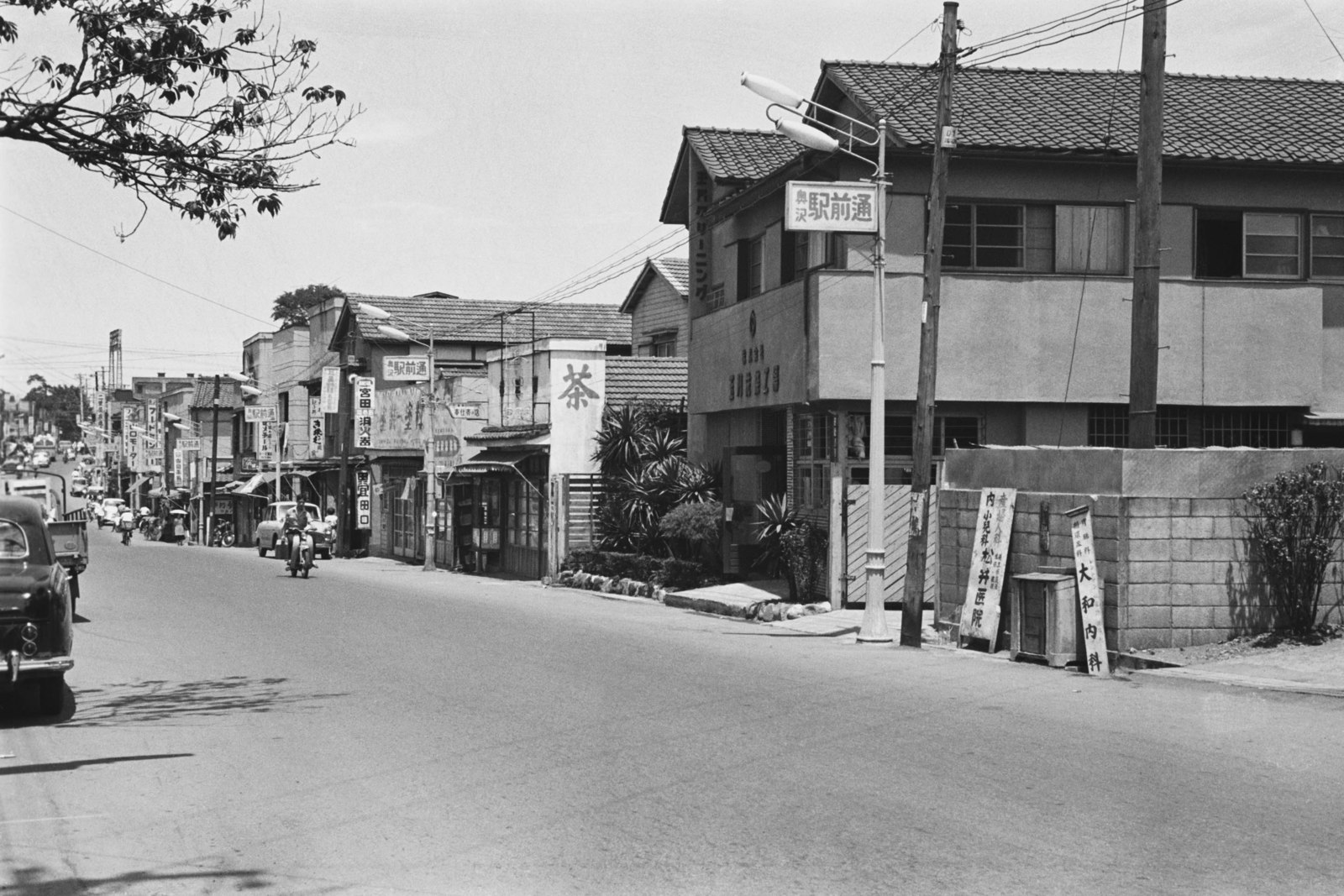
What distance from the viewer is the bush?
16312 mm

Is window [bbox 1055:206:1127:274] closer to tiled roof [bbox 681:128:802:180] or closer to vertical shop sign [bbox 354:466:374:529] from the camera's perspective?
tiled roof [bbox 681:128:802:180]

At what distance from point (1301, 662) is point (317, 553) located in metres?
48.5

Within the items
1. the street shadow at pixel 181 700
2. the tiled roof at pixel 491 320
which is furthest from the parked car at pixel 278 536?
the street shadow at pixel 181 700

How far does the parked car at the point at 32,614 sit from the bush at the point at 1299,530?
12.4 m

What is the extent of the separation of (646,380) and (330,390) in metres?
27.8

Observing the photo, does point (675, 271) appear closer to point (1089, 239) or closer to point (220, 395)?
point (1089, 239)

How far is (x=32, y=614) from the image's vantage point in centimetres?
1235

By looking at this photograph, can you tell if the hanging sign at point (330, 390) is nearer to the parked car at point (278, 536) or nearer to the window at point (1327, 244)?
the parked car at point (278, 536)

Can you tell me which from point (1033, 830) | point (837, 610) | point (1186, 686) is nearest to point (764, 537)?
point (837, 610)

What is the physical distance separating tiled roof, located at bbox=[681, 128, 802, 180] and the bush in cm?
1697

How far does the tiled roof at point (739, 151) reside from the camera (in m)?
32.1

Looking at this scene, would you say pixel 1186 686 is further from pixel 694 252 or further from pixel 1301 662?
pixel 694 252

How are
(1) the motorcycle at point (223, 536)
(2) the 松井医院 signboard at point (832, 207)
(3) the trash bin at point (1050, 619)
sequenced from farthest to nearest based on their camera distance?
1. (1) the motorcycle at point (223, 536)
2. (2) the 松井医院 signboard at point (832, 207)
3. (3) the trash bin at point (1050, 619)

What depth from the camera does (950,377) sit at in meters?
25.2
